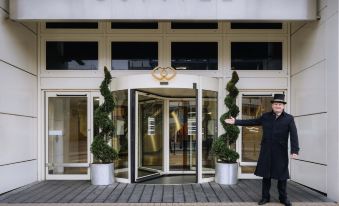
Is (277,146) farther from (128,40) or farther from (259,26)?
(128,40)

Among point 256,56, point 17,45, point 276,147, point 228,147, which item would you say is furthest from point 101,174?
point 256,56

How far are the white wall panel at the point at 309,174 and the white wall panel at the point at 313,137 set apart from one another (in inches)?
5.3

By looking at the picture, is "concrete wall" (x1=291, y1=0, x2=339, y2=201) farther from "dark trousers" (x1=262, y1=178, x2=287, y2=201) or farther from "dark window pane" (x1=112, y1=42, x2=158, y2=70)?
"dark window pane" (x1=112, y1=42, x2=158, y2=70)

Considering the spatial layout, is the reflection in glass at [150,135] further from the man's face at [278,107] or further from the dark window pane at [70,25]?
the man's face at [278,107]

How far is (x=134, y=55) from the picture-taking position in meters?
9.31

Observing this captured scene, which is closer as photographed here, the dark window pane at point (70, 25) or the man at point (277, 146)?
the man at point (277, 146)

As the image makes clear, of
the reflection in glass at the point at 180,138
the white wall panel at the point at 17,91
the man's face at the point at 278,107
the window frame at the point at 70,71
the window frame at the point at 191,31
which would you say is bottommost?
the reflection in glass at the point at 180,138

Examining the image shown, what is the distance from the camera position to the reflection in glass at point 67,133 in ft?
30.4

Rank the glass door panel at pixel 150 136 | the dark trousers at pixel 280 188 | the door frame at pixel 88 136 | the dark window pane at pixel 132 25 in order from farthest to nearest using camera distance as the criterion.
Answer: the dark window pane at pixel 132 25, the door frame at pixel 88 136, the glass door panel at pixel 150 136, the dark trousers at pixel 280 188

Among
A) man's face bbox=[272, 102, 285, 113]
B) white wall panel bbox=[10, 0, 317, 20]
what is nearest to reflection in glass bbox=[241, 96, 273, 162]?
white wall panel bbox=[10, 0, 317, 20]

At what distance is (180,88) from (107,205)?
3063 mm

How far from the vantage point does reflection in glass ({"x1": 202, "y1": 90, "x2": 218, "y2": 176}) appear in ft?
27.9

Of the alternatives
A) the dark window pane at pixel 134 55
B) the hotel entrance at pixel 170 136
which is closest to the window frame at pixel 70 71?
the dark window pane at pixel 134 55

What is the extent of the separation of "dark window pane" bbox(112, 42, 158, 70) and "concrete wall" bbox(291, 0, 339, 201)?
3328 mm
